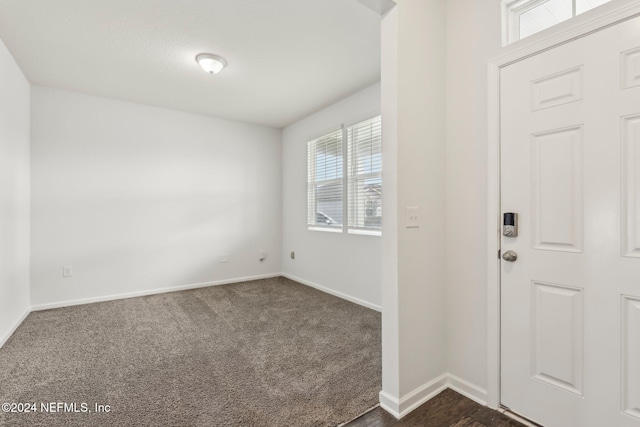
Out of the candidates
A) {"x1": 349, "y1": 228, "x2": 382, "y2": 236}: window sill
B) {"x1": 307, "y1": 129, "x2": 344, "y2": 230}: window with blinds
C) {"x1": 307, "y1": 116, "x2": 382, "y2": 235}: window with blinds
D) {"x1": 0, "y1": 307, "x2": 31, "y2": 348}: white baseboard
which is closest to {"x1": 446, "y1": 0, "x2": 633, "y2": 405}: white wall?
{"x1": 307, "y1": 116, "x2": 382, "y2": 235}: window with blinds

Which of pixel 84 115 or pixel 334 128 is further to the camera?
pixel 334 128

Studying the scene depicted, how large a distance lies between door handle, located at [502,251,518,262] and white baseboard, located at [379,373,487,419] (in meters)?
0.80

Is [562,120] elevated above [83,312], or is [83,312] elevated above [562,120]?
[562,120]

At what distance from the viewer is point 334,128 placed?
13.6 ft

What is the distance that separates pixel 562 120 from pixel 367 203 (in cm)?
234

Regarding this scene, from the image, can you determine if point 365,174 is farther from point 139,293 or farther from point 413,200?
point 139,293

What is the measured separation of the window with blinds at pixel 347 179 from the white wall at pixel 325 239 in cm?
11

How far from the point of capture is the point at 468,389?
183cm

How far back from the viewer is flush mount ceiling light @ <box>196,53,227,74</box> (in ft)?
9.36

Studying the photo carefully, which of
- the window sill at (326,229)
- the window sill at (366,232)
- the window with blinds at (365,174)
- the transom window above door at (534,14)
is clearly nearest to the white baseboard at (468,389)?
the window sill at (366,232)

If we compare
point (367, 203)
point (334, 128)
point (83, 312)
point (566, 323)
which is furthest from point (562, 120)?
point (83, 312)

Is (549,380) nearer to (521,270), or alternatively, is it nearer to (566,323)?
(566,323)

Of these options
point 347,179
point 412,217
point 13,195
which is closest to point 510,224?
point 412,217

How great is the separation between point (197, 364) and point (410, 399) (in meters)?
1.53
